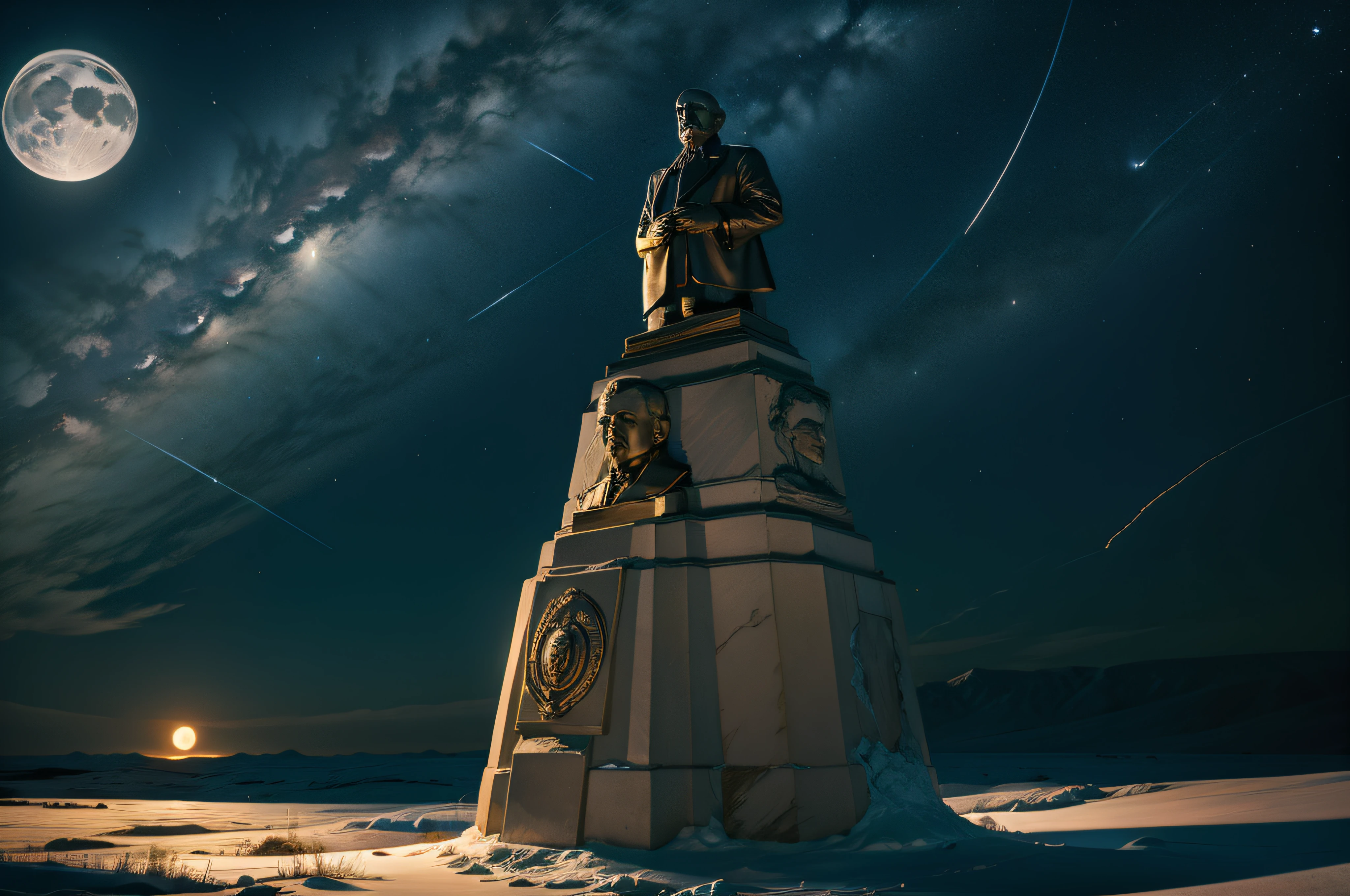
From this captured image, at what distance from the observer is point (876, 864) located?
547 centimetres

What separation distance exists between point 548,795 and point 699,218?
5338mm

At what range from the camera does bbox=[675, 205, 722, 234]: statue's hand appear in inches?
329

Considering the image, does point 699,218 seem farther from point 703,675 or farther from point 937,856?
point 937,856

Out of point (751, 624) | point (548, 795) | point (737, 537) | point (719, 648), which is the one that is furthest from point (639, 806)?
point (737, 537)

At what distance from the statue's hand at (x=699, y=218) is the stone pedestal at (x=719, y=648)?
0.95 meters

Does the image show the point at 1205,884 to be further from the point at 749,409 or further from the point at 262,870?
the point at 262,870

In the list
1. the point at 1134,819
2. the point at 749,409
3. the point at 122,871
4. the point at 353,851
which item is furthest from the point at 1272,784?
the point at 122,871

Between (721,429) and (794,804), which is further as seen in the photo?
(721,429)

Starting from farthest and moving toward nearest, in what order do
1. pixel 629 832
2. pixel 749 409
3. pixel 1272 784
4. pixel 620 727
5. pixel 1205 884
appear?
pixel 1272 784, pixel 749 409, pixel 620 727, pixel 629 832, pixel 1205 884

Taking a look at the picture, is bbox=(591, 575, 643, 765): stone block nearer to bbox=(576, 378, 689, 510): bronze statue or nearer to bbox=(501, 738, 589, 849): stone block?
bbox=(501, 738, 589, 849): stone block

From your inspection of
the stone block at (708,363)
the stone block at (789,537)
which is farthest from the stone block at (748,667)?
the stone block at (708,363)

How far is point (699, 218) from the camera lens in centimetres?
836

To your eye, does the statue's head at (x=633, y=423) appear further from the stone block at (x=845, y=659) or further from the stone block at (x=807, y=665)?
the stone block at (x=845, y=659)

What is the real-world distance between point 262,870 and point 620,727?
9.02 feet
